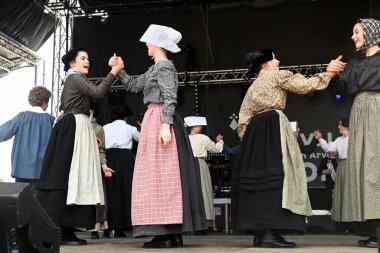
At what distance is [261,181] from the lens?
3602 mm

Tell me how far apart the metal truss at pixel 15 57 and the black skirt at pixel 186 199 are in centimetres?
557

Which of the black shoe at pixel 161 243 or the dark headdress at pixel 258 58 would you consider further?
the dark headdress at pixel 258 58

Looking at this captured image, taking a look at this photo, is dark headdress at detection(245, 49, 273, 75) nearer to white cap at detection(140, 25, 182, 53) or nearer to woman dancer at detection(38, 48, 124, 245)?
white cap at detection(140, 25, 182, 53)

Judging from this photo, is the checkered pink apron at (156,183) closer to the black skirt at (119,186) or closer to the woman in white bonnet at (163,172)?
the woman in white bonnet at (163,172)

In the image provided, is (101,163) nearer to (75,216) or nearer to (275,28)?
(75,216)

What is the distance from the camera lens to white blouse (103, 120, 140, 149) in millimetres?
6059

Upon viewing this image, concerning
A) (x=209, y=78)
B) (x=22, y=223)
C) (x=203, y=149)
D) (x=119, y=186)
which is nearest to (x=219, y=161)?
(x=203, y=149)

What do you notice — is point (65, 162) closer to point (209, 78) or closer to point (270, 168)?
point (270, 168)

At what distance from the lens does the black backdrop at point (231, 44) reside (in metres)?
8.72

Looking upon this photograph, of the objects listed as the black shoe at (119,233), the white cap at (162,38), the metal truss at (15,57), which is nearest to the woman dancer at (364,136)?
the white cap at (162,38)

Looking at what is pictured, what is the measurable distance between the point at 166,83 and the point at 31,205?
176 cm

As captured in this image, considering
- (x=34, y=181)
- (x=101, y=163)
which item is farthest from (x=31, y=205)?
(x=34, y=181)

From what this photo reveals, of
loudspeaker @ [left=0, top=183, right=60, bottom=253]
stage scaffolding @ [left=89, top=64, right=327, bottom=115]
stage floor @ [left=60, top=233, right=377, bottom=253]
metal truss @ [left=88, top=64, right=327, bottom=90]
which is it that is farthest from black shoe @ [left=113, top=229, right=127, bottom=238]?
loudspeaker @ [left=0, top=183, right=60, bottom=253]

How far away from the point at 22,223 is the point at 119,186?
167 inches
